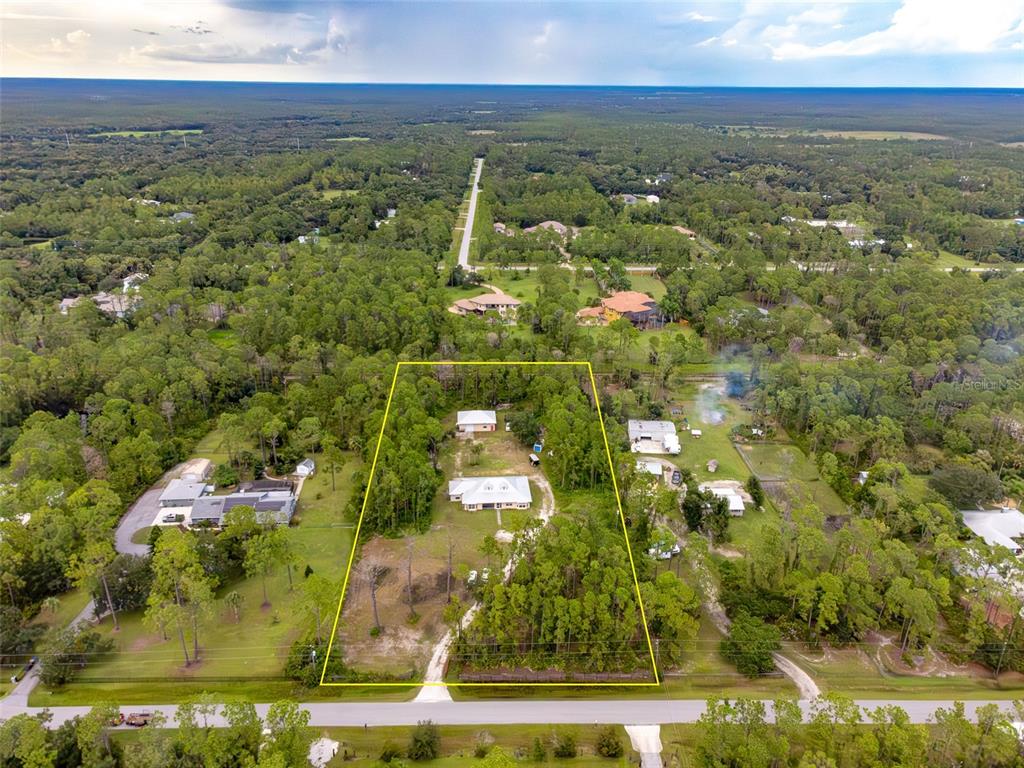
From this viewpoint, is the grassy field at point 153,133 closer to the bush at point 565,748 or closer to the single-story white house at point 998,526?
the bush at point 565,748

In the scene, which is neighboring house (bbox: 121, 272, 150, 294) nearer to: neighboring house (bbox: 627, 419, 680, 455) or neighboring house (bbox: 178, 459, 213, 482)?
neighboring house (bbox: 178, 459, 213, 482)

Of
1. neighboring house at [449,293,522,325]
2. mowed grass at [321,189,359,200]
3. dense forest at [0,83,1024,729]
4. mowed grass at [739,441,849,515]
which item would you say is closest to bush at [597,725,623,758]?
dense forest at [0,83,1024,729]

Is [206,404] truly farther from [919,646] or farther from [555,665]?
[919,646]

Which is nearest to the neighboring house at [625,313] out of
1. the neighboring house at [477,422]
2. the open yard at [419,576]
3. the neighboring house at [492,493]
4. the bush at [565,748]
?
the neighboring house at [477,422]

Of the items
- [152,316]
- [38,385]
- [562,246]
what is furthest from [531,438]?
[562,246]

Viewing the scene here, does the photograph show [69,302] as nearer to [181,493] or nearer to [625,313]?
[181,493]

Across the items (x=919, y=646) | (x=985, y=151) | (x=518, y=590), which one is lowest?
(x=919, y=646)

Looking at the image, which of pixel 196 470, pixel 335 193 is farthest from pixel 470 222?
pixel 196 470

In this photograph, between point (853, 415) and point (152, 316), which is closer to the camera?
point (853, 415)
